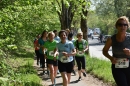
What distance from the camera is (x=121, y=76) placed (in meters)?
4.68

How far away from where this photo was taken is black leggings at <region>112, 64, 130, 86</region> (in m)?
4.66

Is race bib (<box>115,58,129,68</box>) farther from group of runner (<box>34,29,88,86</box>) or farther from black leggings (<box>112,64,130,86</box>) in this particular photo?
group of runner (<box>34,29,88,86</box>)

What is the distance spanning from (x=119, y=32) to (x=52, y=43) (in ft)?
13.7

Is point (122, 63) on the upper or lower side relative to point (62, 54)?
upper

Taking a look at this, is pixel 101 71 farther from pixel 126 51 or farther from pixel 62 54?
pixel 126 51

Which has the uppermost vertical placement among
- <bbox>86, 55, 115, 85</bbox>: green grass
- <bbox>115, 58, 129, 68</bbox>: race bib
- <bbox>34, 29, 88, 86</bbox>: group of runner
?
<bbox>115, 58, 129, 68</bbox>: race bib

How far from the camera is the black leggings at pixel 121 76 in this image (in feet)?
15.3

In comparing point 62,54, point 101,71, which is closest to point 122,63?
point 62,54

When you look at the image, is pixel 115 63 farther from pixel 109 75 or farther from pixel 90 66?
pixel 90 66

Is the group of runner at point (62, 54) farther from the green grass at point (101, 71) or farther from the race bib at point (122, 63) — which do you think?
the race bib at point (122, 63)

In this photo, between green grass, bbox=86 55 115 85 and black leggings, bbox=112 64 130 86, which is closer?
black leggings, bbox=112 64 130 86

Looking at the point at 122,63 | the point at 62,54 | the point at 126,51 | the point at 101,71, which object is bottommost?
the point at 101,71

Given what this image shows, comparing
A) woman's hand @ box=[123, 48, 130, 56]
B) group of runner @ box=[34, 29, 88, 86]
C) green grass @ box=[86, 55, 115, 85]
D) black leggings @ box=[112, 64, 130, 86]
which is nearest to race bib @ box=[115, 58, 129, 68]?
black leggings @ box=[112, 64, 130, 86]

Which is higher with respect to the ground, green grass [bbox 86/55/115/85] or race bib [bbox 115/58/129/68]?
race bib [bbox 115/58/129/68]
